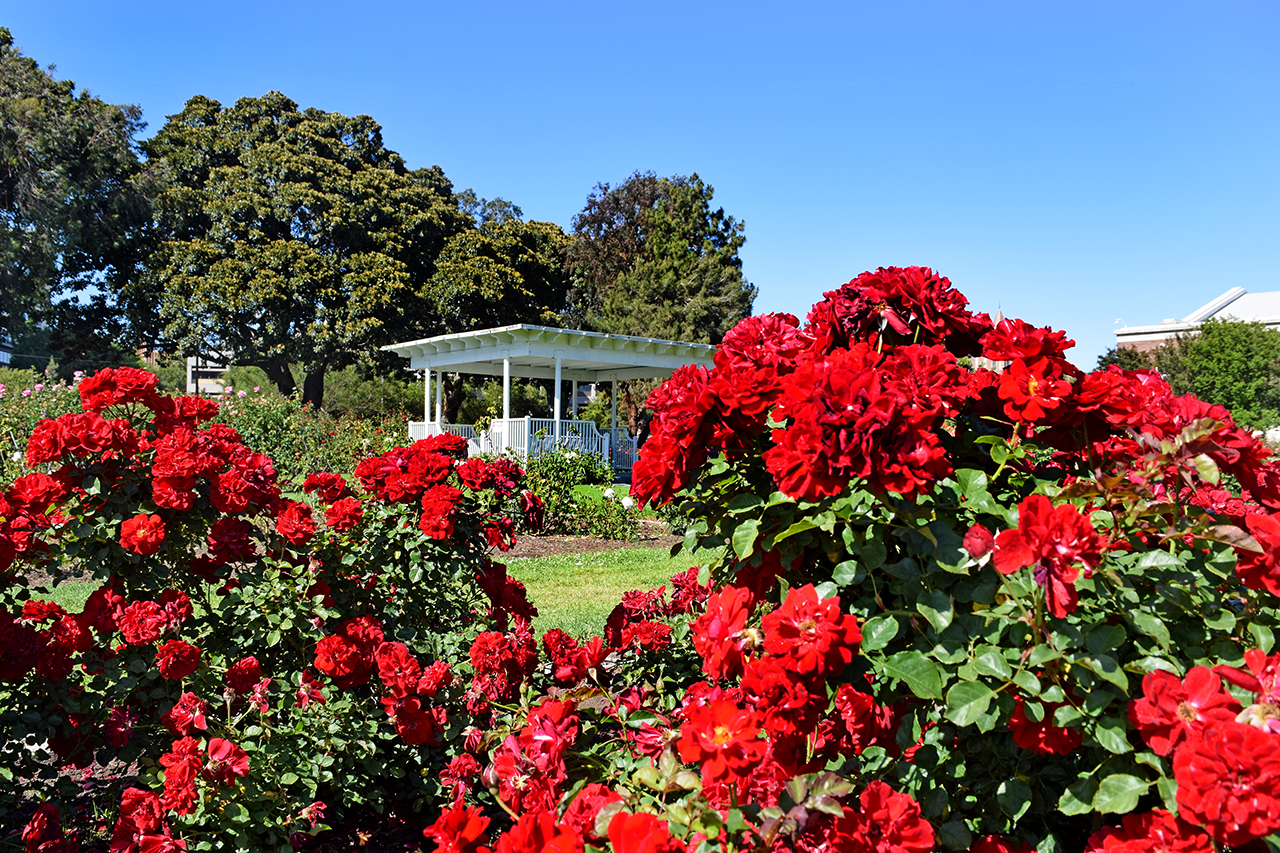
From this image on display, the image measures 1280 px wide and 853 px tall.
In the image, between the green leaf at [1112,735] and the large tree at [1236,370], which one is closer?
the green leaf at [1112,735]

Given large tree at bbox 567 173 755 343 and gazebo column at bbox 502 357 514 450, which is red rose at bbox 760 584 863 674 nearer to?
gazebo column at bbox 502 357 514 450

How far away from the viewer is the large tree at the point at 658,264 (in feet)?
86.9

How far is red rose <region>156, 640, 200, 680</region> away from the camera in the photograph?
2.00 metres

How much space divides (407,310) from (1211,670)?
23.8 meters

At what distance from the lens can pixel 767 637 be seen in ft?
4.09

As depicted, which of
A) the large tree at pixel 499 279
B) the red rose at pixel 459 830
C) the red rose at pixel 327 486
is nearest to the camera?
the red rose at pixel 459 830

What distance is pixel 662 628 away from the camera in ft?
7.57

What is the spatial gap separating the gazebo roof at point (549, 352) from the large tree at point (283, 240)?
4990mm

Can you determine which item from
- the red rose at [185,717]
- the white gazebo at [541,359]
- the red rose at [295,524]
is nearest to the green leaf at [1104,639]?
the red rose at [185,717]

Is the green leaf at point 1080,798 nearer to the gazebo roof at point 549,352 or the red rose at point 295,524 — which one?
the red rose at point 295,524

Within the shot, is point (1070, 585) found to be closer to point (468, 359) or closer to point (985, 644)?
point (985, 644)

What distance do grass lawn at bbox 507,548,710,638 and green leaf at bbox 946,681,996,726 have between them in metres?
3.37

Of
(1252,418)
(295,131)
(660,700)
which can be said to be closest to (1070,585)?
(660,700)

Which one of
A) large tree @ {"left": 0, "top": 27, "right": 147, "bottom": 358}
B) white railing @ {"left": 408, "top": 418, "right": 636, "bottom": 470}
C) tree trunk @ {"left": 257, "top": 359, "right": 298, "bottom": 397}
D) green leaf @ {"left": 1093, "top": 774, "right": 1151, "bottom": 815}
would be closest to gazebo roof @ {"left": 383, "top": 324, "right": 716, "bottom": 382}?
white railing @ {"left": 408, "top": 418, "right": 636, "bottom": 470}
